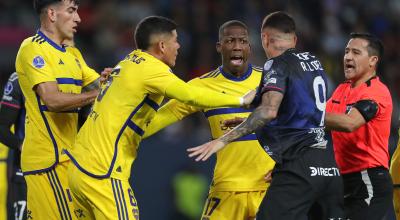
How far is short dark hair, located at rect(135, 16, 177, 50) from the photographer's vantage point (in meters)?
7.73

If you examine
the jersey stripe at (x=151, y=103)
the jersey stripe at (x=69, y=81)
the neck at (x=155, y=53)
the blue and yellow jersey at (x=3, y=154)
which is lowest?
the blue and yellow jersey at (x=3, y=154)

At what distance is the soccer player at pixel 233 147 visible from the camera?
8375 mm

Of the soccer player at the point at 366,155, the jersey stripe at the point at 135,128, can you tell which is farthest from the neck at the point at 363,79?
the jersey stripe at the point at 135,128

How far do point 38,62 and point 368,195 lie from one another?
10.9 ft

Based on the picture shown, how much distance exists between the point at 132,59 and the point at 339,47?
10.3m

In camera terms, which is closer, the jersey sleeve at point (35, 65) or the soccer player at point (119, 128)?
the soccer player at point (119, 128)

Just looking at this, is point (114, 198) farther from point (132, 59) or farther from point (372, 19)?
point (372, 19)

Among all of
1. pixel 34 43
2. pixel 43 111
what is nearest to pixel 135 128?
pixel 43 111

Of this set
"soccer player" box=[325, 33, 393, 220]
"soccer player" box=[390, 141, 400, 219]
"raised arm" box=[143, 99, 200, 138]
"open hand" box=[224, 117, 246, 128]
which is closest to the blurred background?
"soccer player" box=[390, 141, 400, 219]

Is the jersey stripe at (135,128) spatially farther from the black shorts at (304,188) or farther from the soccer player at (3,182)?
the soccer player at (3,182)

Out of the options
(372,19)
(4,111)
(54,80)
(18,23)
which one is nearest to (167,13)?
(18,23)

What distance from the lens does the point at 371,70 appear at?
8500mm

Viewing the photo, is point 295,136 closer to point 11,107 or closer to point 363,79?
point 363,79

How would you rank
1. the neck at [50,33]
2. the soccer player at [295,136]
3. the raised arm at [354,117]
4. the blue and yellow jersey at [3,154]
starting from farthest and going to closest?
the blue and yellow jersey at [3,154]
the neck at [50,33]
the raised arm at [354,117]
the soccer player at [295,136]
